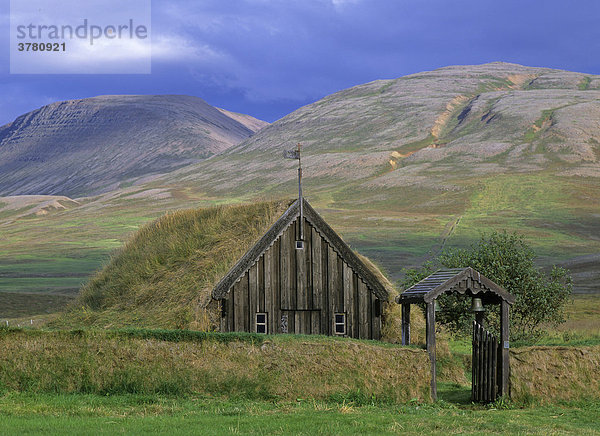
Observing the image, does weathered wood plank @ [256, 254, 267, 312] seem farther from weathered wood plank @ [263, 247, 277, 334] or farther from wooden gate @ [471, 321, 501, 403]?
wooden gate @ [471, 321, 501, 403]

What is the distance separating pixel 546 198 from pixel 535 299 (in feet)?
421

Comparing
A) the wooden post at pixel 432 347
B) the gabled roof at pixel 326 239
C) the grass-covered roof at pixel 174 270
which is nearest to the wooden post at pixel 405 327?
the wooden post at pixel 432 347

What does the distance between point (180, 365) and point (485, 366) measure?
861 centimetres

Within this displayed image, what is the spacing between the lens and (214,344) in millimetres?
18719

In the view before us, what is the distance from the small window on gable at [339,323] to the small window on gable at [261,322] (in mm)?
2600

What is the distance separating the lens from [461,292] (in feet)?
70.9

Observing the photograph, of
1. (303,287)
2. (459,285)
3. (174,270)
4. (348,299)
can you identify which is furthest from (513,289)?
(174,270)

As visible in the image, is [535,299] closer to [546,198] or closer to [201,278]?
[201,278]

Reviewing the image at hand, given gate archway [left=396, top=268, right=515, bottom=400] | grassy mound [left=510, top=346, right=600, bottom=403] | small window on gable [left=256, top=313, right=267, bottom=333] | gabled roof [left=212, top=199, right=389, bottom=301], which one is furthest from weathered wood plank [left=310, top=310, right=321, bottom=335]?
grassy mound [left=510, top=346, right=600, bottom=403]

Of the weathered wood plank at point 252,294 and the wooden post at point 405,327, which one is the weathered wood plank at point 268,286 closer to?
the weathered wood plank at point 252,294

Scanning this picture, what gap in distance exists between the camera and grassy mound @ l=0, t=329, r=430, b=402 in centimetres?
1844

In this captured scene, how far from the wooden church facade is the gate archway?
168 inches

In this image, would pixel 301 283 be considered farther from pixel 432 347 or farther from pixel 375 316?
pixel 432 347

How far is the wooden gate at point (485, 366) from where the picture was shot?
20.4 meters
